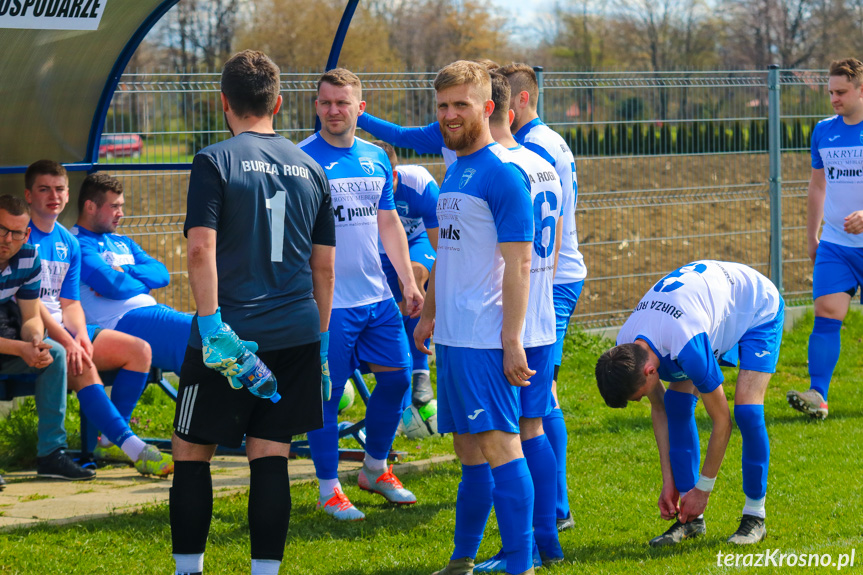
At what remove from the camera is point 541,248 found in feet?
13.2

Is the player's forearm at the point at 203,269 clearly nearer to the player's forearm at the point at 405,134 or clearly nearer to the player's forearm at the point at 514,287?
the player's forearm at the point at 514,287

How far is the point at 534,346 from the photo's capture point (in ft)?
13.0

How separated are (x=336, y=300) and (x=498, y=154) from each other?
159cm

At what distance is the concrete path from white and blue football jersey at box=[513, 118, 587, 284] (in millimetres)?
1732

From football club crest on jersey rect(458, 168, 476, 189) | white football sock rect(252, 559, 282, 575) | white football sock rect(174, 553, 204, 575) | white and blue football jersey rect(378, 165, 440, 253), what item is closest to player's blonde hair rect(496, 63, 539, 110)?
football club crest on jersey rect(458, 168, 476, 189)

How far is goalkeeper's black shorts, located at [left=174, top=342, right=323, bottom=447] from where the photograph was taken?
3.54m

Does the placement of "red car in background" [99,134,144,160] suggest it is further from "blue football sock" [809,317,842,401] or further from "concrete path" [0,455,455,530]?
"blue football sock" [809,317,842,401]

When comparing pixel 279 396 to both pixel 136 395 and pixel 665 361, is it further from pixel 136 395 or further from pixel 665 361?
pixel 136 395

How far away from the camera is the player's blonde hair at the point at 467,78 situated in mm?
3770

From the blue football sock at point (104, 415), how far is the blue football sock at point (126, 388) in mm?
326

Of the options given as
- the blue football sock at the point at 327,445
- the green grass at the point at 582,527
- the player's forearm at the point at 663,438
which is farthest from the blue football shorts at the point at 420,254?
the player's forearm at the point at 663,438

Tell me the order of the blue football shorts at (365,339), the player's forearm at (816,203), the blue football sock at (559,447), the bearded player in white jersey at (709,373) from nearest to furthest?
the bearded player in white jersey at (709,373)
the blue football sock at (559,447)
the blue football shorts at (365,339)
the player's forearm at (816,203)

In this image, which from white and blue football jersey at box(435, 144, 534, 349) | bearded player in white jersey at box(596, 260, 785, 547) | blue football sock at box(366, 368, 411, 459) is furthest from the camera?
blue football sock at box(366, 368, 411, 459)

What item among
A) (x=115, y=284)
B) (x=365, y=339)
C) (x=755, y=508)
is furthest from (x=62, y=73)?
(x=755, y=508)
